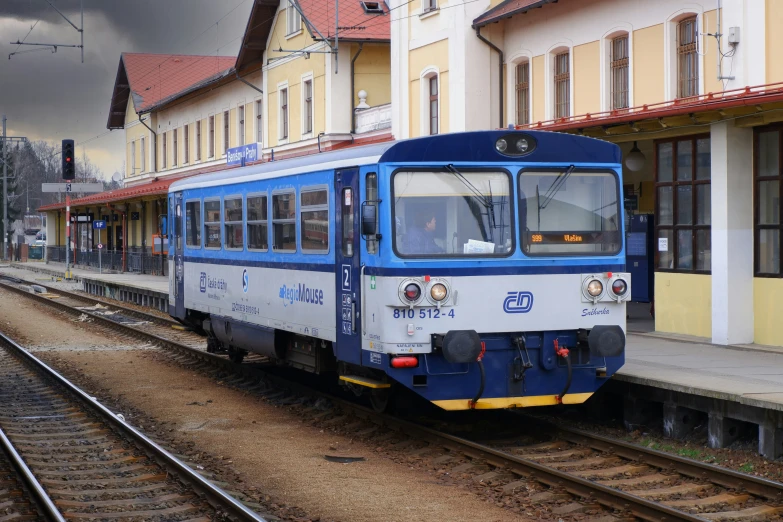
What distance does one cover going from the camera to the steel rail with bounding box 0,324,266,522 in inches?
318

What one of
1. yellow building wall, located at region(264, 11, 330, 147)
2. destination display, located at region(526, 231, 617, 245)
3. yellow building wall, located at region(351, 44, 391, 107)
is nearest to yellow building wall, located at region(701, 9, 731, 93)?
destination display, located at region(526, 231, 617, 245)

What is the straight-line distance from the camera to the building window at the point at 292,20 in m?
35.1

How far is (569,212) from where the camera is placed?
10680mm

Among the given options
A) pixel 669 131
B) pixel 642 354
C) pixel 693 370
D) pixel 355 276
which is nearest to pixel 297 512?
pixel 355 276

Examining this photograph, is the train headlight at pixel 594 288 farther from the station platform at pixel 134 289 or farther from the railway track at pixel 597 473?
the station platform at pixel 134 289

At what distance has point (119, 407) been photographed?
13578mm

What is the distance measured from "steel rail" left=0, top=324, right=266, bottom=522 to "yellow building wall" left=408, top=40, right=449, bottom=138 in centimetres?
1194

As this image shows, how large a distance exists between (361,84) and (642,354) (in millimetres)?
20864

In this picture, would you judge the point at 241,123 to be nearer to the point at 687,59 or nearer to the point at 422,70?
the point at 422,70

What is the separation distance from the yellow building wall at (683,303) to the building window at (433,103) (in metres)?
9.13

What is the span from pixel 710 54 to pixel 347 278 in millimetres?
8613

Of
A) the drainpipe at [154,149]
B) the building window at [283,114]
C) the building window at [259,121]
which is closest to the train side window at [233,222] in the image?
the building window at [283,114]

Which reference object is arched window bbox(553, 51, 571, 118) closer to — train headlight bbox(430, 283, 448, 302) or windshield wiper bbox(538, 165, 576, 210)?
windshield wiper bbox(538, 165, 576, 210)

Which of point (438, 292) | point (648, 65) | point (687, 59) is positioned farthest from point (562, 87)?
point (438, 292)
